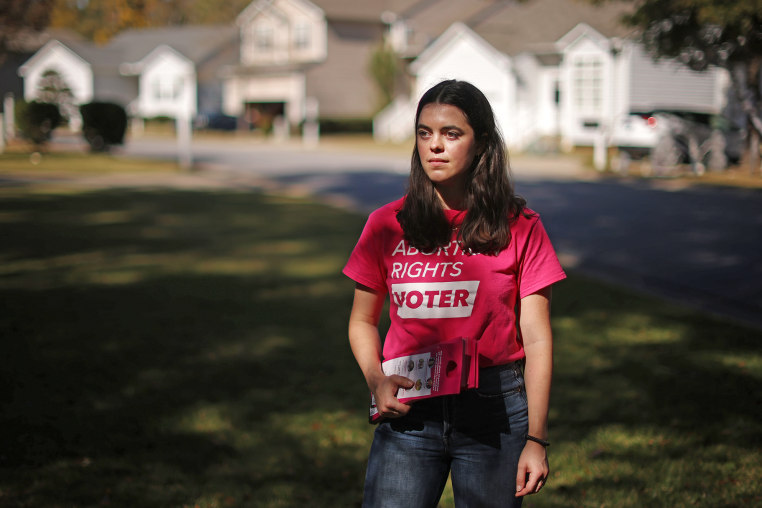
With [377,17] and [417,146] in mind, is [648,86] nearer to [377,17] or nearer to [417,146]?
[377,17]

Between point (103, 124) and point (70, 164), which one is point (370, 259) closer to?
point (70, 164)

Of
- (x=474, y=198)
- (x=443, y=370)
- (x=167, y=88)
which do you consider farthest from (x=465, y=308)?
(x=167, y=88)

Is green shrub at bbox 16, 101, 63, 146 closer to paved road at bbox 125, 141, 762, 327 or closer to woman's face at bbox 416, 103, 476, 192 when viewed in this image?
paved road at bbox 125, 141, 762, 327

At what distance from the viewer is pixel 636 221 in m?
14.0

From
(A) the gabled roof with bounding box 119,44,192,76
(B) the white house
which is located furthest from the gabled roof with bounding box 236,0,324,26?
(A) the gabled roof with bounding box 119,44,192,76

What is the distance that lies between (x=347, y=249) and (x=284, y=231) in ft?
6.28

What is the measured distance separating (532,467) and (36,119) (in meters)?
28.7

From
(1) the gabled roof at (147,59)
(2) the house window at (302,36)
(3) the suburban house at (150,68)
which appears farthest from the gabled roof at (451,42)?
(1) the gabled roof at (147,59)

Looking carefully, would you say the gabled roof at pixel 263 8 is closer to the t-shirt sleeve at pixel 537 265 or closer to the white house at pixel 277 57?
the white house at pixel 277 57

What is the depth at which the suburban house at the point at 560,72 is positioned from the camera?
34219mm

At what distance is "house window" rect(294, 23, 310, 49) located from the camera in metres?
54.7

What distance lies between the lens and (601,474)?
470 centimetres

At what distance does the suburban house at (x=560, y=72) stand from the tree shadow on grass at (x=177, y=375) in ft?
79.1

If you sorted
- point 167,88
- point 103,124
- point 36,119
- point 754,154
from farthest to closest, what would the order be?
point 167,88, point 103,124, point 36,119, point 754,154
